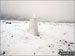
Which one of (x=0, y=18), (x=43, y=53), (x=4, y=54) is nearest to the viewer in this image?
(x=4, y=54)

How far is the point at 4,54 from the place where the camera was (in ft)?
14.1

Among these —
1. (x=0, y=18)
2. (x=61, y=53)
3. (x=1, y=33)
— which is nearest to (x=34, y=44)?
(x=61, y=53)

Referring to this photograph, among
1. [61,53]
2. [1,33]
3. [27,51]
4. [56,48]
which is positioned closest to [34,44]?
[27,51]

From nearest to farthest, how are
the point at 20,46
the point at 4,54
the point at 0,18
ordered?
the point at 4,54 → the point at 20,46 → the point at 0,18

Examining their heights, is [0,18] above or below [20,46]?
above

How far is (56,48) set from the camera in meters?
5.06

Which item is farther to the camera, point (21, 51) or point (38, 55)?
point (21, 51)

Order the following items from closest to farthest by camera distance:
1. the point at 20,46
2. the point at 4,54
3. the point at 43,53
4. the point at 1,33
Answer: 1. the point at 4,54
2. the point at 43,53
3. the point at 20,46
4. the point at 1,33

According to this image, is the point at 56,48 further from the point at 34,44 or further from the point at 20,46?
the point at 20,46

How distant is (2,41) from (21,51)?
1.32 metres

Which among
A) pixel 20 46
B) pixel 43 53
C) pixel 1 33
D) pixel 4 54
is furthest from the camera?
pixel 1 33

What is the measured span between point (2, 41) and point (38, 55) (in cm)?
A: 215

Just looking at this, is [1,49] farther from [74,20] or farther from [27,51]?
[74,20]

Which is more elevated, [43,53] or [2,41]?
[2,41]
